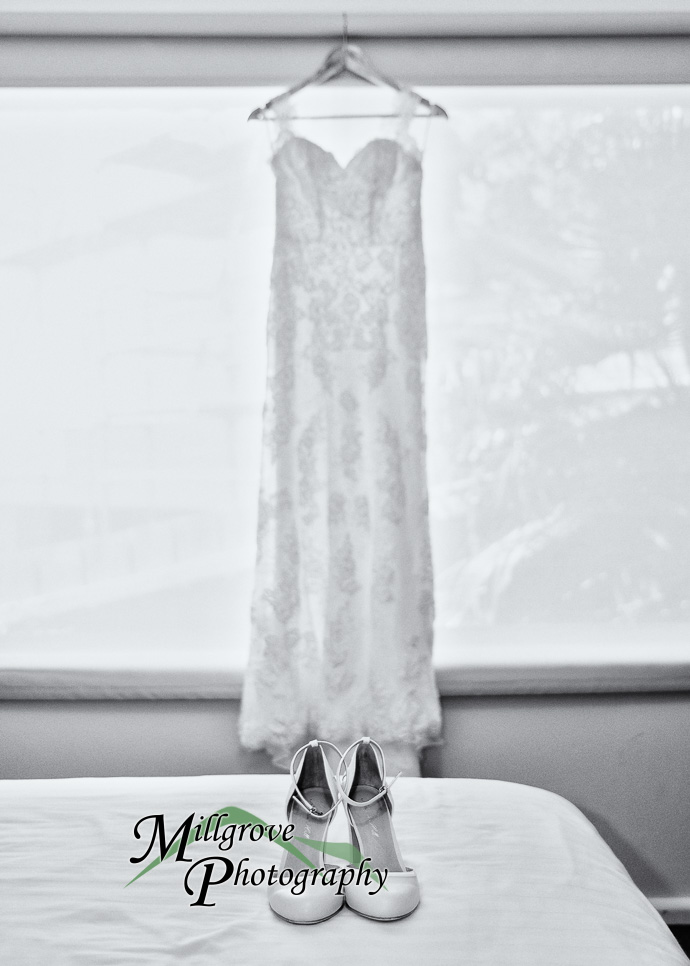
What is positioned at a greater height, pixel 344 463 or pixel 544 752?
pixel 344 463

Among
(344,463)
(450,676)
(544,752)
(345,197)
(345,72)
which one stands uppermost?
(345,72)

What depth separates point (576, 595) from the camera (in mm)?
2271

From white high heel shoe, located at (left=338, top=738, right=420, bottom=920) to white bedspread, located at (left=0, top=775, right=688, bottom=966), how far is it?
0.07 ft

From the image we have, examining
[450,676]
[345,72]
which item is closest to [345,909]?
[450,676]

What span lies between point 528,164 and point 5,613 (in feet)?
6.31

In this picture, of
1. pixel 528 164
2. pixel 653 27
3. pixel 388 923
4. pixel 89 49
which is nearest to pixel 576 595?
pixel 528 164

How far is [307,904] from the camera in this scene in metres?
1.07

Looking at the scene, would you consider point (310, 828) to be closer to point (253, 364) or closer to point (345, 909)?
point (345, 909)

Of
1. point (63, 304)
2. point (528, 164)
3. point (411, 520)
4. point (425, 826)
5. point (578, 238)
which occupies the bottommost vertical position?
point (425, 826)

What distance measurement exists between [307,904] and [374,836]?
0.21 m

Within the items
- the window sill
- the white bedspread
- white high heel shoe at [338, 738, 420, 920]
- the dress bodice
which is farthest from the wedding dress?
white high heel shoe at [338, 738, 420, 920]

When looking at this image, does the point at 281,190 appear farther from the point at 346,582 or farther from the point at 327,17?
the point at 346,582

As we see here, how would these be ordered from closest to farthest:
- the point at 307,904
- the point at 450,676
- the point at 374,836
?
the point at 307,904
the point at 374,836
the point at 450,676

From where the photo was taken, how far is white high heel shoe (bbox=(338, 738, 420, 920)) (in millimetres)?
1075
